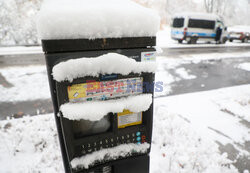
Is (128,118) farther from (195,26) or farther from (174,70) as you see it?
(195,26)

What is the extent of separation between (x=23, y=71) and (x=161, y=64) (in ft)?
20.6

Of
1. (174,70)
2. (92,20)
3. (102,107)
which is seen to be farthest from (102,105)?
(174,70)

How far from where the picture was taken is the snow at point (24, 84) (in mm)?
5051

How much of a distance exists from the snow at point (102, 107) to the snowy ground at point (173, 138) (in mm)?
1549

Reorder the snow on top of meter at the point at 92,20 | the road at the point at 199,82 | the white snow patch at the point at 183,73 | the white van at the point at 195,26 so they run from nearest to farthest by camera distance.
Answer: the snow on top of meter at the point at 92,20, the road at the point at 199,82, the white snow patch at the point at 183,73, the white van at the point at 195,26

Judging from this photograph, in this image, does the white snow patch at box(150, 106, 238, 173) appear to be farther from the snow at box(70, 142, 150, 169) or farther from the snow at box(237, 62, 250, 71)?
the snow at box(237, 62, 250, 71)

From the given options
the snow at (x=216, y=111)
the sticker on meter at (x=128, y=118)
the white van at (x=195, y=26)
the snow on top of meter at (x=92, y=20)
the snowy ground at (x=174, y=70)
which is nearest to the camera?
the snow on top of meter at (x=92, y=20)

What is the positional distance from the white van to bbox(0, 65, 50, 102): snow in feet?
38.6

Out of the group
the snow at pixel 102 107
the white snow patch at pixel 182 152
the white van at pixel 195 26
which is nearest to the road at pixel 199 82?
the white snow patch at pixel 182 152

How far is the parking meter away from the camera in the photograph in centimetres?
102

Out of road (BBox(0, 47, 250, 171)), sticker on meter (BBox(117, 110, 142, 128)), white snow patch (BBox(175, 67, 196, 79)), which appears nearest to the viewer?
sticker on meter (BBox(117, 110, 142, 128))

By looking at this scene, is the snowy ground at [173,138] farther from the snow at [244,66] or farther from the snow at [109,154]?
the snow at [244,66]

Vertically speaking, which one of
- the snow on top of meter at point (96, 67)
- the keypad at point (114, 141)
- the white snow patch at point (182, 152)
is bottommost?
the white snow patch at point (182, 152)

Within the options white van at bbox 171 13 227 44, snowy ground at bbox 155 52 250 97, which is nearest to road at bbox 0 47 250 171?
snowy ground at bbox 155 52 250 97
